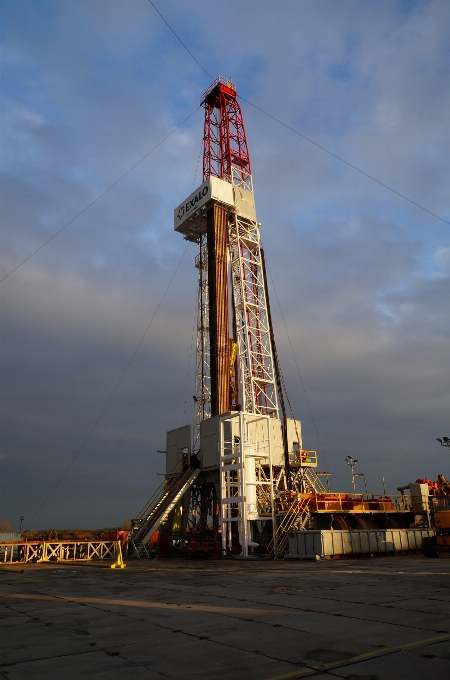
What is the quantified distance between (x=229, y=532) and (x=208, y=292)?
2095cm

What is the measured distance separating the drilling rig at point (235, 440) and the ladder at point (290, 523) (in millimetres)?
63

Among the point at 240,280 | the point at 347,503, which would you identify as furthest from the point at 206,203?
the point at 347,503

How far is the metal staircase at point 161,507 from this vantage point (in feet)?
119

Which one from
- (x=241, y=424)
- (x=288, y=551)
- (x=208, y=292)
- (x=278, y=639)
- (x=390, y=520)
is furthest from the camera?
(x=208, y=292)

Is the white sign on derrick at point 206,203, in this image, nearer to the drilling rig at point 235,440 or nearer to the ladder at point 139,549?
the drilling rig at point 235,440

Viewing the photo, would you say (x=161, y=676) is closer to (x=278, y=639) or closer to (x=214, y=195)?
(x=278, y=639)

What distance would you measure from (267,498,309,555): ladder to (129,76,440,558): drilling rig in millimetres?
63

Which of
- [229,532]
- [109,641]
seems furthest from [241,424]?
[109,641]

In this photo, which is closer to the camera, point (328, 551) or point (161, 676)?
point (161, 676)

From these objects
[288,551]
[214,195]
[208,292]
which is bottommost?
[288,551]

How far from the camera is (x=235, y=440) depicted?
38250 mm

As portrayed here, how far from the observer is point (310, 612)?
10461 mm

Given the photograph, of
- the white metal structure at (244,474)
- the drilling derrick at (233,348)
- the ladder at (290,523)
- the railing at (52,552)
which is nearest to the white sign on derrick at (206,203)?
the drilling derrick at (233,348)

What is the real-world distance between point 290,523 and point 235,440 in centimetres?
798
